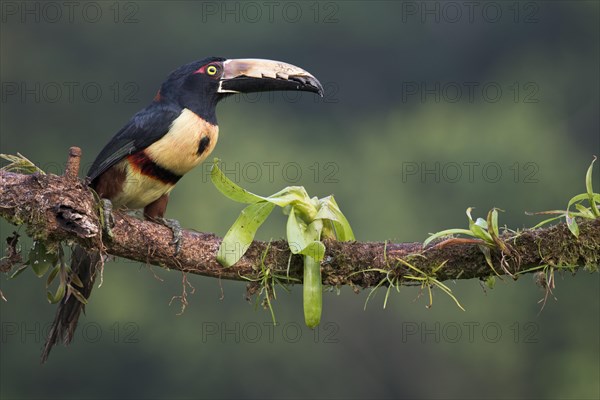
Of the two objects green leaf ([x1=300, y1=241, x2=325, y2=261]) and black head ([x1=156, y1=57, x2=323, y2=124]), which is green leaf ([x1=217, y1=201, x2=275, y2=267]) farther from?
black head ([x1=156, y1=57, x2=323, y2=124])

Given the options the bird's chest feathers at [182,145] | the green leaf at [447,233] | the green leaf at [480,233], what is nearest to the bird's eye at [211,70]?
the bird's chest feathers at [182,145]

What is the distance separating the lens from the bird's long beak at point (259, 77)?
13.8 ft

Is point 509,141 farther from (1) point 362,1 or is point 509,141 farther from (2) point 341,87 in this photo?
(1) point 362,1

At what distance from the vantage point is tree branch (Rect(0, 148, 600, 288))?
315 cm

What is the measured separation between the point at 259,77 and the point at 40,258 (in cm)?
130

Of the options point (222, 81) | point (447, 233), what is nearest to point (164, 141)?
point (222, 81)

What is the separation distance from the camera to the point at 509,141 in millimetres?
12117

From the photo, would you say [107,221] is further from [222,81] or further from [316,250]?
[222,81]

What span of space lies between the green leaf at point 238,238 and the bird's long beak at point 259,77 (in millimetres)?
905

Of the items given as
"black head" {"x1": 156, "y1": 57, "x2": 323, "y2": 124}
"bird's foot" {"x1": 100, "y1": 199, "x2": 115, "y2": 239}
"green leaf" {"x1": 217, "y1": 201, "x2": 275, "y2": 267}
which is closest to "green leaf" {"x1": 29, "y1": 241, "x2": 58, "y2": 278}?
"bird's foot" {"x1": 100, "y1": 199, "x2": 115, "y2": 239}

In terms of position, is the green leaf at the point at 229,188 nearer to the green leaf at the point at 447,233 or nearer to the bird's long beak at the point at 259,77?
the green leaf at the point at 447,233

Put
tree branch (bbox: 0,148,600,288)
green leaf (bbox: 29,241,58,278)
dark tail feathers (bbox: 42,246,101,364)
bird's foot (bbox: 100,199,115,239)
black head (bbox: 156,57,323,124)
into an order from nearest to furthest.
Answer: tree branch (bbox: 0,148,600,288)
bird's foot (bbox: 100,199,115,239)
green leaf (bbox: 29,241,58,278)
dark tail feathers (bbox: 42,246,101,364)
black head (bbox: 156,57,323,124)

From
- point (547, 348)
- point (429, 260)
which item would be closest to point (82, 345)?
point (547, 348)

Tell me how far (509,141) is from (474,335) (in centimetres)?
246
